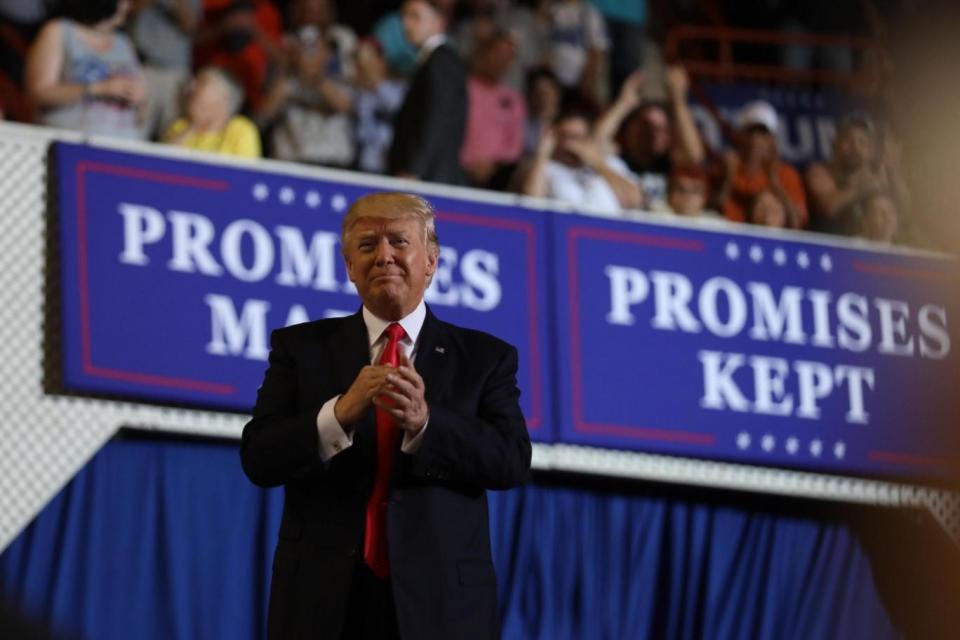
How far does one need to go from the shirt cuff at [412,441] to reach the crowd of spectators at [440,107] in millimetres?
3232

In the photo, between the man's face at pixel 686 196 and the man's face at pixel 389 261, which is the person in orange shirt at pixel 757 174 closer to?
the man's face at pixel 686 196

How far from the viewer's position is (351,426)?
2.56m

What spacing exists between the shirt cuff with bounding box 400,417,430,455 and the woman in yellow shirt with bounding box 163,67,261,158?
12.1 feet

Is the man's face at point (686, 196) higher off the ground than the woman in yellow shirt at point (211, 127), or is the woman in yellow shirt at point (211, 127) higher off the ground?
the woman in yellow shirt at point (211, 127)

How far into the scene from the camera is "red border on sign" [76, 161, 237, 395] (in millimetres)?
4969

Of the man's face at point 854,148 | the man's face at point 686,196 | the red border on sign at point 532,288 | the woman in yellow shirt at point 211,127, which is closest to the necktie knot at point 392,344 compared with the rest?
the red border on sign at point 532,288

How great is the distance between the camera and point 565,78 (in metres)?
7.92

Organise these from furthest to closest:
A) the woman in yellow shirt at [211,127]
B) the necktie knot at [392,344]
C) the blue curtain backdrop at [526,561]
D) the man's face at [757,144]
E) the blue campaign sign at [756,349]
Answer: the man's face at [757,144], the woman in yellow shirt at [211,127], the blue campaign sign at [756,349], the blue curtain backdrop at [526,561], the necktie knot at [392,344]

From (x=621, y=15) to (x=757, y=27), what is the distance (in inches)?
61.5

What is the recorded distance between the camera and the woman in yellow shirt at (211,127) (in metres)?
6.13

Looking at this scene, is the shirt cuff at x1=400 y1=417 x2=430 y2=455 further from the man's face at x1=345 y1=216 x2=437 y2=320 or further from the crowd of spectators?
the crowd of spectators

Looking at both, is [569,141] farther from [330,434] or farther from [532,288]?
[330,434]

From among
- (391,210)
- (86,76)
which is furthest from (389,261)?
(86,76)

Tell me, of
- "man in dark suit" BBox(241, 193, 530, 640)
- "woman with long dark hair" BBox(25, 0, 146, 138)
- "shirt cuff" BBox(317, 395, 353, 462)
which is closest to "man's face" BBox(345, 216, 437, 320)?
"man in dark suit" BBox(241, 193, 530, 640)
